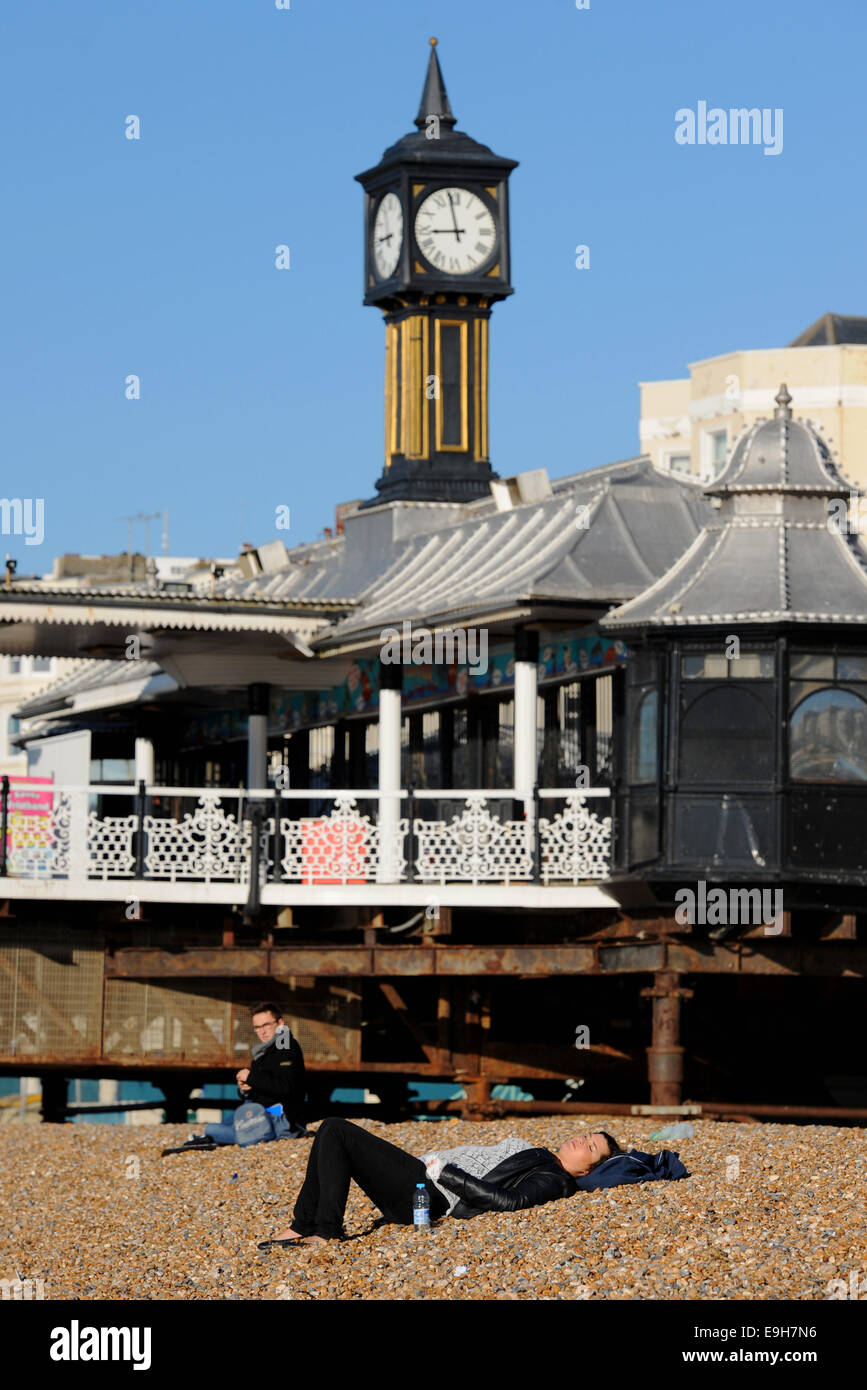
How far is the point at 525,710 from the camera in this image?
27250 millimetres

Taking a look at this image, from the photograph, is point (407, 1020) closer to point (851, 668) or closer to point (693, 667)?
point (693, 667)

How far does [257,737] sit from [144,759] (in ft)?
20.7

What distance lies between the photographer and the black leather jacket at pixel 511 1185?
53.0 feet

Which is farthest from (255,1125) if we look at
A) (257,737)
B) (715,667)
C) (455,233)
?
(455,233)

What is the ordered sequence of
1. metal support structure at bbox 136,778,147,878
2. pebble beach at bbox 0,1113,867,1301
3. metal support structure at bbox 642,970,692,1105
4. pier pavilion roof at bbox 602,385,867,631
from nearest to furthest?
pebble beach at bbox 0,1113,867,1301 < pier pavilion roof at bbox 602,385,867,631 < metal support structure at bbox 642,970,692,1105 < metal support structure at bbox 136,778,147,878

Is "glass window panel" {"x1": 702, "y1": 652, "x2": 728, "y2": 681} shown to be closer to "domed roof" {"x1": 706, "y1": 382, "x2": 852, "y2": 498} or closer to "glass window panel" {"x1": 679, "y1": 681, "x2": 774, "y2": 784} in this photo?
"glass window panel" {"x1": 679, "y1": 681, "x2": 774, "y2": 784}

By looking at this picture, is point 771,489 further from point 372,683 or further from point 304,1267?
point 304,1267

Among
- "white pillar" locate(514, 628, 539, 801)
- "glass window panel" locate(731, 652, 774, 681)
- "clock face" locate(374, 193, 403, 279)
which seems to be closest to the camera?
"glass window panel" locate(731, 652, 774, 681)

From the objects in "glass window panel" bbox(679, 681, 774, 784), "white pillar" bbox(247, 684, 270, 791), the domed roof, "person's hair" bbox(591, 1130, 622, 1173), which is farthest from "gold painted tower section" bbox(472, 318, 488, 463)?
"person's hair" bbox(591, 1130, 622, 1173)

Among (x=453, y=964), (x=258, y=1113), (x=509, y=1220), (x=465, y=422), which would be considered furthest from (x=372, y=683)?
(x=509, y=1220)

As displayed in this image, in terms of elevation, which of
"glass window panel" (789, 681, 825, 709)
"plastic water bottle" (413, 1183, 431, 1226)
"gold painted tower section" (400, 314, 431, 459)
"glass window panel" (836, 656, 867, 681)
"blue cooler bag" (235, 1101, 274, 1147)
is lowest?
"blue cooler bag" (235, 1101, 274, 1147)

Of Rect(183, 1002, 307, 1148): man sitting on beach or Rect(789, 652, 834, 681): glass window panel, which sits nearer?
Rect(183, 1002, 307, 1148): man sitting on beach

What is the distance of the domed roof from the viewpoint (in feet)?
84.3

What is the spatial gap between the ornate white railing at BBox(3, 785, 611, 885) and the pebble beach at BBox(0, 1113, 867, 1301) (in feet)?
19.0
